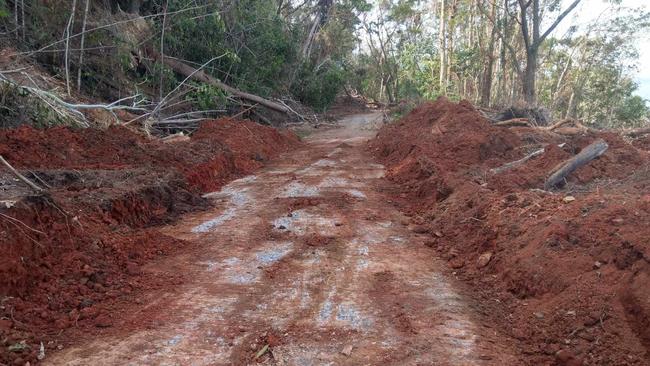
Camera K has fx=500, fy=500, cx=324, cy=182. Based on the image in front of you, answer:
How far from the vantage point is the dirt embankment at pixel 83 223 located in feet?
13.5

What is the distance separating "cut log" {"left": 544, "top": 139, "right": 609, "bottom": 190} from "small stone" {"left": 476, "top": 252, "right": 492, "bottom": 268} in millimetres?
2446

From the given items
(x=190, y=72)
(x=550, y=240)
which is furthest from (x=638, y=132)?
(x=190, y=72)

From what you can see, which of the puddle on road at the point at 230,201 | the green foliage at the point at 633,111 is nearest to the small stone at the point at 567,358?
the puddle on road at the point at 230,201

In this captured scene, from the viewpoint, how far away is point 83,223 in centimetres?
553

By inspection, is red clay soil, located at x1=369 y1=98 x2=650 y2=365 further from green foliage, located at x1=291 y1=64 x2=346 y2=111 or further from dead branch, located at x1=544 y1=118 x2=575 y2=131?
green foliage, located at x1=291 y1=64 x2=346 y2=111

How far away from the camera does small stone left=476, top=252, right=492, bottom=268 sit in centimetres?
565

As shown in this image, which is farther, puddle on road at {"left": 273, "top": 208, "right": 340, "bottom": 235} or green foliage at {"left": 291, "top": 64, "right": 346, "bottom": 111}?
green foliage at {"left": 291, "top": 64, "right": 346, "bottom": 111}

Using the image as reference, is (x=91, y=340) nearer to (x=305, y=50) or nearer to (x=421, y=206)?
(x=421, y=206)

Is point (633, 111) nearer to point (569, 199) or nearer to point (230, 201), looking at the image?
point (569, 199)

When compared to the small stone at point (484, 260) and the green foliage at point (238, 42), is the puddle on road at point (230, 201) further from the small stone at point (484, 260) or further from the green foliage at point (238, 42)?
the green foliage at point (238, 42)

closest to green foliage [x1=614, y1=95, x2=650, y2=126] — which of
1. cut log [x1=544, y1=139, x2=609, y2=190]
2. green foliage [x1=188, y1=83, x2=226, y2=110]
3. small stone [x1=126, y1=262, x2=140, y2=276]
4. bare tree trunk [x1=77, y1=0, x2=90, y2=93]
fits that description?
cut log [x1=544, y1=139, x2=609, y2=190]

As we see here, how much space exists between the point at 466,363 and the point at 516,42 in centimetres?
2800

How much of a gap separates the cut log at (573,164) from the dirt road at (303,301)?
237 cm

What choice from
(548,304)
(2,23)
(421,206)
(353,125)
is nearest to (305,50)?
(353,125)
